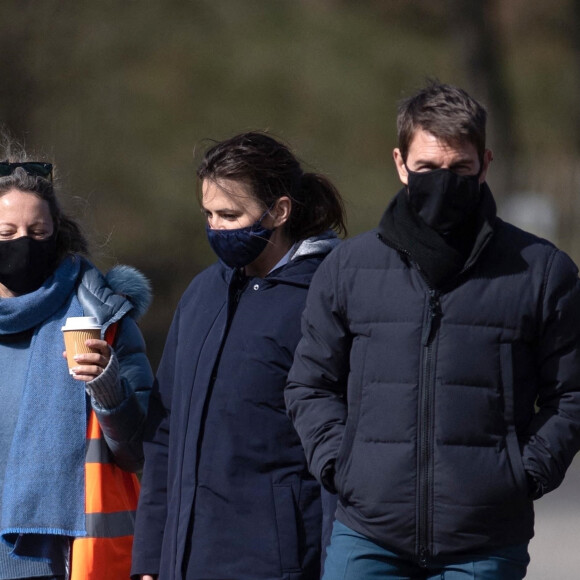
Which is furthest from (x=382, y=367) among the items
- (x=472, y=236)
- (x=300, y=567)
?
(x=300, y=567)

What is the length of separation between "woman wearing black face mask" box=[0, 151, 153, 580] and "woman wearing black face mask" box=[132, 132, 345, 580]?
178mm

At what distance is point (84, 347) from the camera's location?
129 inches

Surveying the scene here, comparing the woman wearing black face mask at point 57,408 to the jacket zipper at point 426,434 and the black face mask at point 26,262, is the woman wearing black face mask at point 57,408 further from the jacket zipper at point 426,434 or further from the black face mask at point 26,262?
the jacket zipper at point 426,434

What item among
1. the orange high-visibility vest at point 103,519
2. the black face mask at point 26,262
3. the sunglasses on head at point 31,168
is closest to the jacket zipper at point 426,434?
the orange high-visibility vest at point 103,519

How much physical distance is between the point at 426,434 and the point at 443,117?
2.32ft

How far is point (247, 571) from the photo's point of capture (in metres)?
3.03

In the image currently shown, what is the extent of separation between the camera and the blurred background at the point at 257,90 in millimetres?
8758

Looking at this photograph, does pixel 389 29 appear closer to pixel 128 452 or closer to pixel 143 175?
pixel 143 175

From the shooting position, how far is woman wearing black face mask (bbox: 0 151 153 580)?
3.42 metres

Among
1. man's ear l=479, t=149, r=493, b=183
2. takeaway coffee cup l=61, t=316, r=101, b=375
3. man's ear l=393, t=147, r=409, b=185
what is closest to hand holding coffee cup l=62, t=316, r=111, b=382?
takeaway coffee cup l=61, t=316, r=101, b=375

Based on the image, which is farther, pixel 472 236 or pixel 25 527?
pixel 25 527

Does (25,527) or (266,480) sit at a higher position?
(266,480)

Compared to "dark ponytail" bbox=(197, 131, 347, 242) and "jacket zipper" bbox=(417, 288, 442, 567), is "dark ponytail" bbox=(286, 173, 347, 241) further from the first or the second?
"jacket zipper" bbox=(417, 288, 442, 567)

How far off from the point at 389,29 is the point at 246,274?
6318mm
